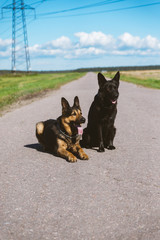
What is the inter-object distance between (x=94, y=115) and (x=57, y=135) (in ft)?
2.97

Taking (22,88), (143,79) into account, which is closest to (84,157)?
(22,88)

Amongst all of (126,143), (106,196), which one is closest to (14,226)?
(106,196)

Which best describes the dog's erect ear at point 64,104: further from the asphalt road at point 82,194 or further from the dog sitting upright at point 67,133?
the asphalt road at point 82,194

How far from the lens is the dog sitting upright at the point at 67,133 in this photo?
5270 millimetres

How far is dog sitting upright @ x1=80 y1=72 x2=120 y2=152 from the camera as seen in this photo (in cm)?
577

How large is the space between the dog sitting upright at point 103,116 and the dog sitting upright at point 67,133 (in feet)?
1.83

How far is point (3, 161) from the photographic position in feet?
17.9

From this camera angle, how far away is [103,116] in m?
5.85

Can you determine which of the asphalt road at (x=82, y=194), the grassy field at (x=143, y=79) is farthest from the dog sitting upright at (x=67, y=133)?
the grassy field at (x=143, y=79)

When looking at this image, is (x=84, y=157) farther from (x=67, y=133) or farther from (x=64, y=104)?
(x=64, y=104)

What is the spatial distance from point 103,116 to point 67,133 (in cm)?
82

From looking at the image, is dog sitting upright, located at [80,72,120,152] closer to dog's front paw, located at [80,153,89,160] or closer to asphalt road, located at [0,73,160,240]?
asphalt road, located at [0,73,160,240]

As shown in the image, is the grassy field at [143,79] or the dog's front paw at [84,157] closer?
the dog's front paw at [84,157]

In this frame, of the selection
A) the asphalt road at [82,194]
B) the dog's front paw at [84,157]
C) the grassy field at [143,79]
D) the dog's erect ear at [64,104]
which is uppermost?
the dog's erect ear at [64,104]
